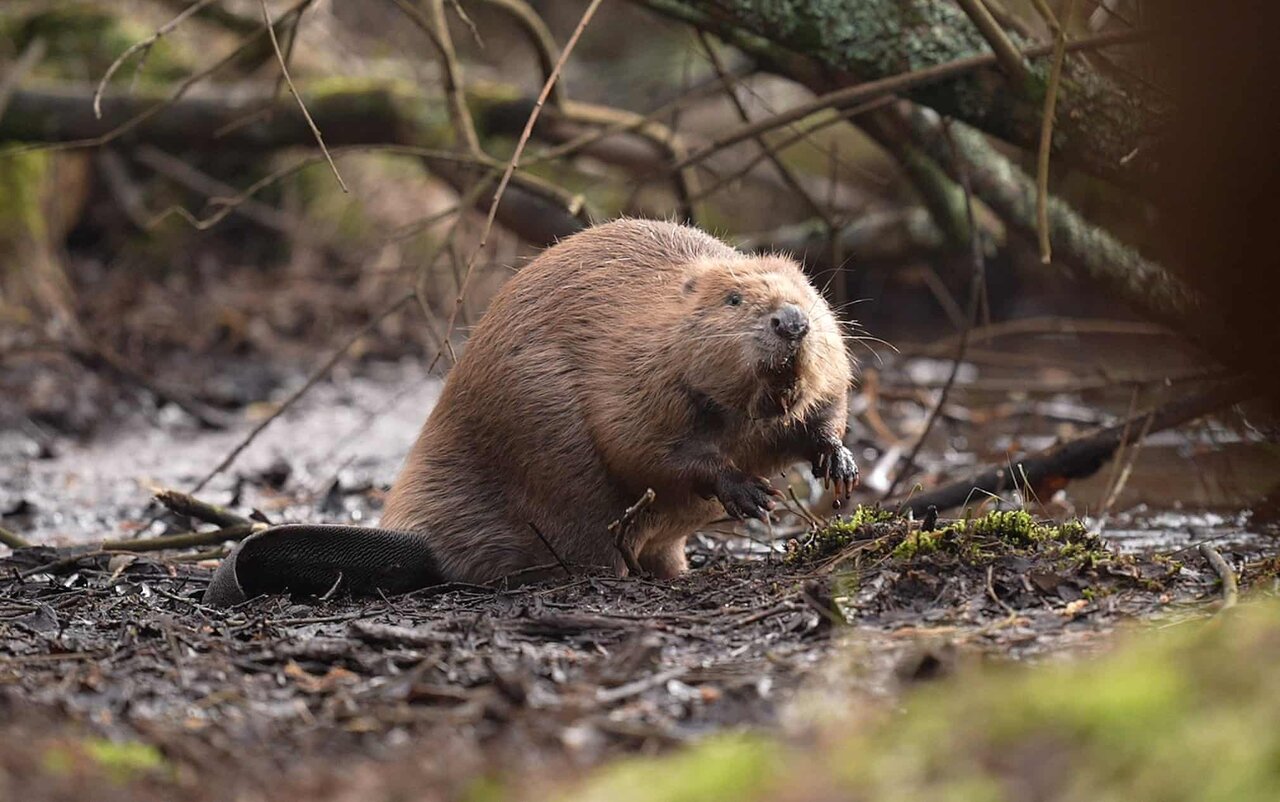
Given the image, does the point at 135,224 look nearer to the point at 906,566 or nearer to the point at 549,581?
the point at 549,581

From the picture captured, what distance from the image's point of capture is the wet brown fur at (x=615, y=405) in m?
3.66

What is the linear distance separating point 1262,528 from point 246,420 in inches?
186

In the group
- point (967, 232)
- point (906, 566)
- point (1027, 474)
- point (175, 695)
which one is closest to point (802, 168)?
point (967, 232)

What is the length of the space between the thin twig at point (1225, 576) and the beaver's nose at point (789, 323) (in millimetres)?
1042

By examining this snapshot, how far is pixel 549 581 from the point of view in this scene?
3.70 metres

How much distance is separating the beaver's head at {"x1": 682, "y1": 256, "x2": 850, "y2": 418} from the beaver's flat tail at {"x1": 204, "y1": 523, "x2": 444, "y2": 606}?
0.92 metres

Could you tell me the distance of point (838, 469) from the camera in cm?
380

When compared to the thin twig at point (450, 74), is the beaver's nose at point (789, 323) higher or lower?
lower

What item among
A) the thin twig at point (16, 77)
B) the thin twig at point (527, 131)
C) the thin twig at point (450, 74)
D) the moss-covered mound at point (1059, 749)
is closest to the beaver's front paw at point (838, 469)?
the thin twig at point (527, 131)

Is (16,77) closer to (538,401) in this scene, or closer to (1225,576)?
(538,401)

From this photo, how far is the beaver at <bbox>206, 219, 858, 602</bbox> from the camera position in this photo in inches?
142

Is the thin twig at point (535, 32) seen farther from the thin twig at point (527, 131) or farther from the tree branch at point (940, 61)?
the thin twig at point (527, 131)

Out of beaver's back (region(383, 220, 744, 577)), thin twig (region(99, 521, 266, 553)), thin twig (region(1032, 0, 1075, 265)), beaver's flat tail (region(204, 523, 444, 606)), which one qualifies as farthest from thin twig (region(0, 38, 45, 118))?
thin twig (region(1032, 0, 1075, 265))

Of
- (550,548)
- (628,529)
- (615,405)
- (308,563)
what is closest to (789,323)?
(615,405)
